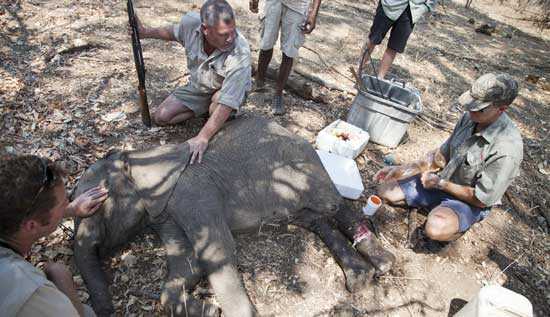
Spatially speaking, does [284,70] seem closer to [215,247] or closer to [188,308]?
[215,247]

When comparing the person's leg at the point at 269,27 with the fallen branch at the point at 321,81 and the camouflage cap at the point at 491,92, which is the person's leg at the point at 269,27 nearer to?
the fallen branch at the point at 321,81

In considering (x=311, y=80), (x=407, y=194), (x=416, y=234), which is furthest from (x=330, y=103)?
(x=416, y=234)

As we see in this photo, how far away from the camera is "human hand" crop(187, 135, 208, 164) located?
294cm

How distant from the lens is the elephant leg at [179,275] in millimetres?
2421

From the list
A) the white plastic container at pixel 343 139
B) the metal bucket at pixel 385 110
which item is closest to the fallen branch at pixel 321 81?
the metal bucket at pixel 385 110

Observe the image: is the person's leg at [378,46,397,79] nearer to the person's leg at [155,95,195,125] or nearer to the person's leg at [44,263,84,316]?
the person's leg at [155,95,195,125]

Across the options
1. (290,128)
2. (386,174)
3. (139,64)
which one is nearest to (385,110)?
(386,174)

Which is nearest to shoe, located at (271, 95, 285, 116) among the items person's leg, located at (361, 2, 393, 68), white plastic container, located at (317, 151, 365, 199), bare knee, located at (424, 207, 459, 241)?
white plastic container, located at (317, 151, 365, 199)

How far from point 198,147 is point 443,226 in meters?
2.24

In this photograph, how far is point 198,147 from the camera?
3.00 m

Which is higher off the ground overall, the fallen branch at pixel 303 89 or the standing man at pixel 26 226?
the standing man at pixel 26 226

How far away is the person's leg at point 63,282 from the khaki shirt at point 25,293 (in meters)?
0.53

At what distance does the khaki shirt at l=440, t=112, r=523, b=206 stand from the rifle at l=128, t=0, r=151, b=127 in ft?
10.5

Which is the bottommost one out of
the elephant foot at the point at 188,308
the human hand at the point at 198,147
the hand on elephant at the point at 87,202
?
the elephant foot at the point at 188,308
